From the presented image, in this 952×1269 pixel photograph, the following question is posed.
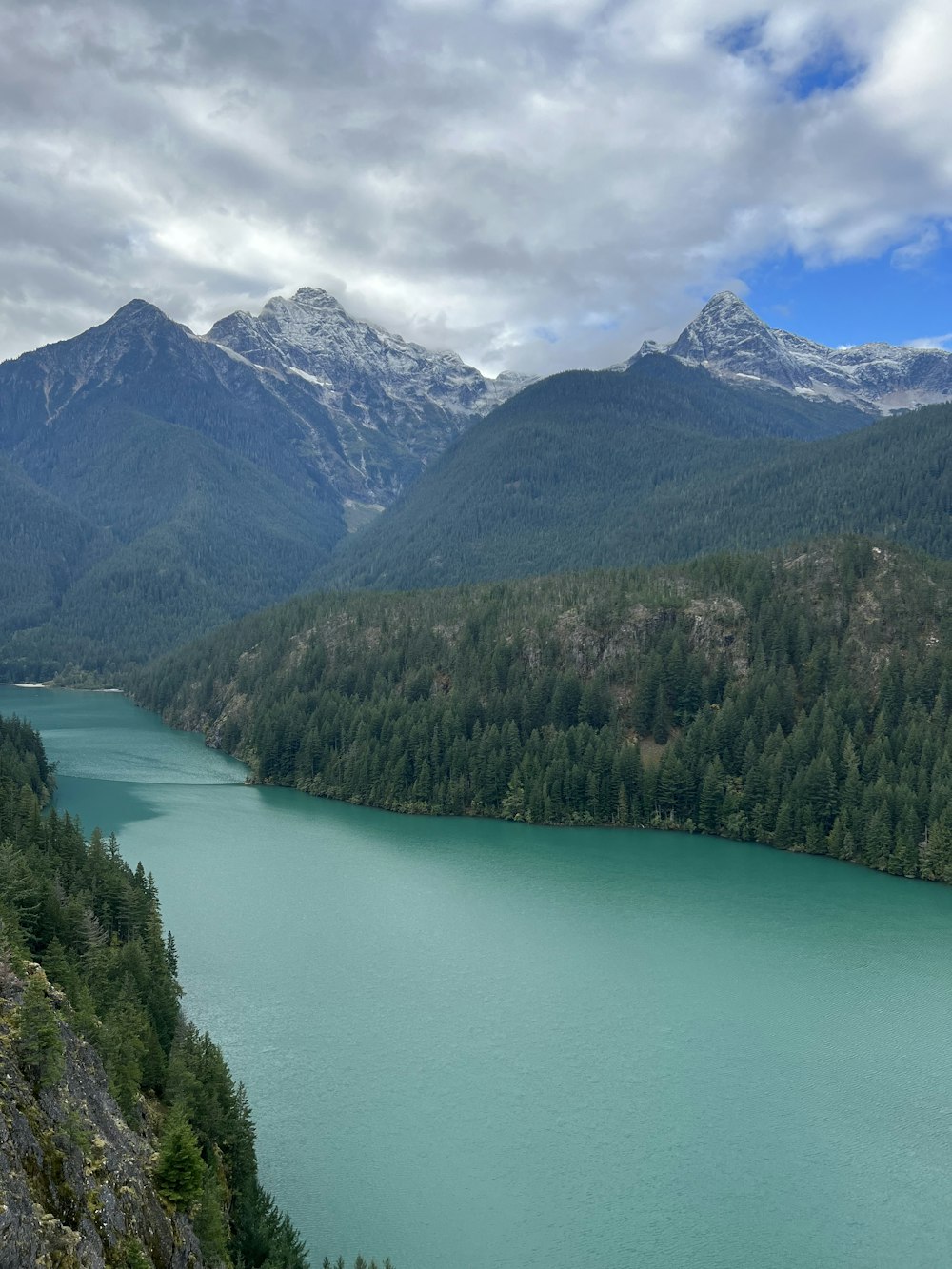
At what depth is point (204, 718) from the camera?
18300 cm

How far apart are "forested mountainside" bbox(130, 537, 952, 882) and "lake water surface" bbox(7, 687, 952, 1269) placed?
28.1ft

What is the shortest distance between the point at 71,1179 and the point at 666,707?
358ft

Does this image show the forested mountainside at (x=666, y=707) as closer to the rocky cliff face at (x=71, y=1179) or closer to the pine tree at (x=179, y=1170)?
the pine tree at (x=179, y=1170)

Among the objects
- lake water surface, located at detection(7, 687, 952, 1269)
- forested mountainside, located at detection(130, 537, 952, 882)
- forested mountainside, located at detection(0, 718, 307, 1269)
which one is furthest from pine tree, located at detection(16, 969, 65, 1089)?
forested mountainside, located at detection(130, 537, 952, 882)

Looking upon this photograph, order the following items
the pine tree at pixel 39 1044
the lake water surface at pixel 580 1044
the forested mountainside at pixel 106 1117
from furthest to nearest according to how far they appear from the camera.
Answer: the lake water surface at pixel 580 1044
the pine tree at pixel 39 1044
the forested mountainside at pixel 106 1117

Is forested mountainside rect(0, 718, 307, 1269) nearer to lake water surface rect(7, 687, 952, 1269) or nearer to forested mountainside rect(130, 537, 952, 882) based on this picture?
lake water surface rect(7, 687, 952, 1269)

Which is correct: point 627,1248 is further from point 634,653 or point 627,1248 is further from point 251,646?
point 251,646

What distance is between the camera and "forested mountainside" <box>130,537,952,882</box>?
103 m

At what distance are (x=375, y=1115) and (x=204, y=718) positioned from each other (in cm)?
14483

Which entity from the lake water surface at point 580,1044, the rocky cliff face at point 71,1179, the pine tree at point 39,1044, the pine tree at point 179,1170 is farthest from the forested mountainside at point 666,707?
the pine tree at point 39,1044

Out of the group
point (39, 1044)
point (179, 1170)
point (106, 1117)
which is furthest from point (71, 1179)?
point (179, 1170)

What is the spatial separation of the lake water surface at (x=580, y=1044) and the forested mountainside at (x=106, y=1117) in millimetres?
5584

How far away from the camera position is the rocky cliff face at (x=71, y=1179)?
2086 cm

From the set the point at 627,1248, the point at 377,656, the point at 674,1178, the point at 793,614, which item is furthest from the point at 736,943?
the point at 377,656
